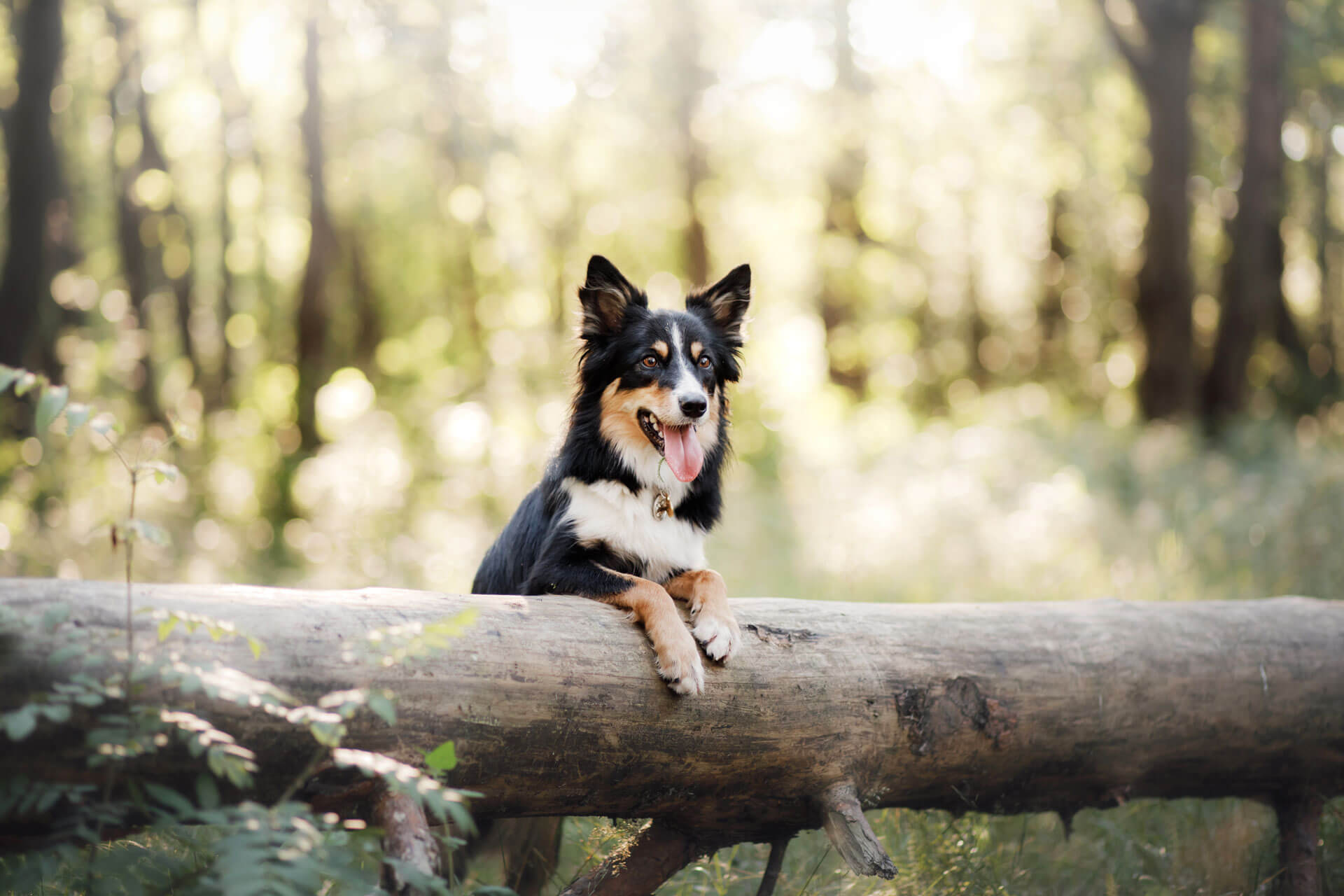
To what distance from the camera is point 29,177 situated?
32.4ft

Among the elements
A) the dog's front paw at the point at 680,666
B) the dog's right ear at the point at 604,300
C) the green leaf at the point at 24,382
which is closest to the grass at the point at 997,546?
the dog's front paw at the point at 680,666

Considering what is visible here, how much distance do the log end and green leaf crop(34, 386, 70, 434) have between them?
242 centimetres

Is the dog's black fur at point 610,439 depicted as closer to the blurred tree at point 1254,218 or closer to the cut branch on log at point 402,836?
the cut branch on log at point 402,836

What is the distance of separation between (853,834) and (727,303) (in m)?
2.16

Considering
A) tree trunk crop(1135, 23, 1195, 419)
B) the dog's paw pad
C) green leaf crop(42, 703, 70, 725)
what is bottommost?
the dog's paw pad

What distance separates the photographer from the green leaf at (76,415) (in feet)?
6.55

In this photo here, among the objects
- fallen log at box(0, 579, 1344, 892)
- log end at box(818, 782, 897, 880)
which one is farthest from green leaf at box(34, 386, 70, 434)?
log end at box(818, 782, 897, 880)

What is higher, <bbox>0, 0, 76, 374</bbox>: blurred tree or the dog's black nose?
<bbox>0, 0, 76, 374</bbox>: blurred tree

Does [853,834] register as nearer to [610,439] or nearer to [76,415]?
[610,439]

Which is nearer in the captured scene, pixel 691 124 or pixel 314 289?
pixel 314 289

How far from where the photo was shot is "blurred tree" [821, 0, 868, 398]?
20.6 metres

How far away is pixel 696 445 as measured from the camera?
142 inches

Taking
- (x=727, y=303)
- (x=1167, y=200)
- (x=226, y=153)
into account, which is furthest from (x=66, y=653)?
(x=226, y=153)

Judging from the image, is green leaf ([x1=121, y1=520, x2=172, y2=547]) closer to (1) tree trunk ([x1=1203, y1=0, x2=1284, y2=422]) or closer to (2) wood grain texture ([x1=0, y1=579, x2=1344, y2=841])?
(2) wood grain texture ([x1=0, y1=579, x2=1344, y2=841])
